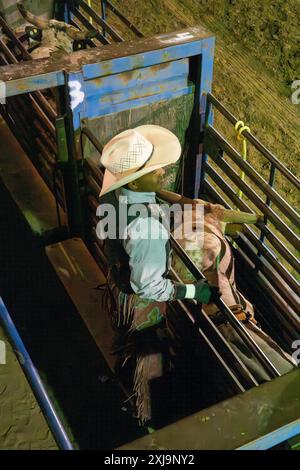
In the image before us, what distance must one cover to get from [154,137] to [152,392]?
1700 mm

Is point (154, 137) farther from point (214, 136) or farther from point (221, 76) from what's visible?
point (221, 76)

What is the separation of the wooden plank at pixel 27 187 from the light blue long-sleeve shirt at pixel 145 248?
5.76 ft

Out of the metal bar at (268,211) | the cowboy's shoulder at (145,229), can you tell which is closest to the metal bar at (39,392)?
the cowboy's shoulder at (145,229)

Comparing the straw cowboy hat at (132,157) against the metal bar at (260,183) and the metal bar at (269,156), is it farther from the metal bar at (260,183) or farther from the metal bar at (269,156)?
the metal bar at (269,156)

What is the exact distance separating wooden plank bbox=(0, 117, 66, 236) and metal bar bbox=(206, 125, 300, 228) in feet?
4.65

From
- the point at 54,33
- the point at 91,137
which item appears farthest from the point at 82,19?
the point at 91,137

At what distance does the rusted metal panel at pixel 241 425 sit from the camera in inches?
88.2

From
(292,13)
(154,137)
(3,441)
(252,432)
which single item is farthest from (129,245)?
(292,13)

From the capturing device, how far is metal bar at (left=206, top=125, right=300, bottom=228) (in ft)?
13.3

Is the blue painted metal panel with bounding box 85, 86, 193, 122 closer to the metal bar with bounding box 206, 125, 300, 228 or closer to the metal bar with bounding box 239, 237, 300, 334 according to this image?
the metal bar with bounding box 206, 125, 300, 228

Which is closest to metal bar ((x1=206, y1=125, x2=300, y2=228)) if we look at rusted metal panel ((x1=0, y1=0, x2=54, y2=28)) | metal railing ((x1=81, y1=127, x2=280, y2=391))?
metal railing ((x1=81, y1=127, x2=280, y2=391))

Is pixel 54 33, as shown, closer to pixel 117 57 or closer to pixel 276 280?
pixel 117 57

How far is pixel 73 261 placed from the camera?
4797 mm

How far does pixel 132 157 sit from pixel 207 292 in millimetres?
924
